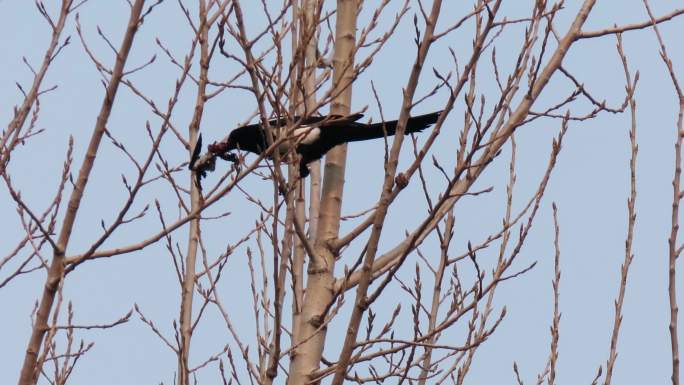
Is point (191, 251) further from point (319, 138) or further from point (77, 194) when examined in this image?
point (77, 194)

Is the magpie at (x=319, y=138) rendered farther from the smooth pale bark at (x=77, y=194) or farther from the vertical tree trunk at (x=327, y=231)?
the smooth pale bark at (x=77, y=194)

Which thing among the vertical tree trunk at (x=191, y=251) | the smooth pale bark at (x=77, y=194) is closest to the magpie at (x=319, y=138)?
the vertical tree trunk at (x=191, y=251)

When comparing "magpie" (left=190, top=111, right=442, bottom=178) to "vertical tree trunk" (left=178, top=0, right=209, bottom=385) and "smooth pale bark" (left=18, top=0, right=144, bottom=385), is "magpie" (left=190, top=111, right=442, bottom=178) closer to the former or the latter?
"vertical tree trunk" (left=178, top=0, right=209, bottom=385)

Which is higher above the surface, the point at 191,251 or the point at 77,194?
the point at 191,251

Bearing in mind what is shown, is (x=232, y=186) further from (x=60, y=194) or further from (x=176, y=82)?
(x=60, y=194)

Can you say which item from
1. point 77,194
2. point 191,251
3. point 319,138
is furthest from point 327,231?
point 77,194

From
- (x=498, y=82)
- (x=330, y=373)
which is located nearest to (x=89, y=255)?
(x=330, y=373)

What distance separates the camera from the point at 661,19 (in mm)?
3541

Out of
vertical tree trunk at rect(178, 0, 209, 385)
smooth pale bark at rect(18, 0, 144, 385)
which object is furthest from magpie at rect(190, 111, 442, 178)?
smooth pale bark at rect(18, 0, 144, 385)

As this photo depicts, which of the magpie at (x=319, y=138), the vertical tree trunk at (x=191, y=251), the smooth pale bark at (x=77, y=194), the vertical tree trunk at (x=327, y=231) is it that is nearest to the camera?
the smooth pale bark at (x=77, y=194)

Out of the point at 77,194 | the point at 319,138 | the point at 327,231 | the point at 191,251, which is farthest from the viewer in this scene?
the point at 319,138

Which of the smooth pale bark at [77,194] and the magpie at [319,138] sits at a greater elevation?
the magpie at [319,138]

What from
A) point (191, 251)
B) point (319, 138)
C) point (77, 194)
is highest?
point (319, 138)

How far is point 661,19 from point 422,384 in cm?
181
